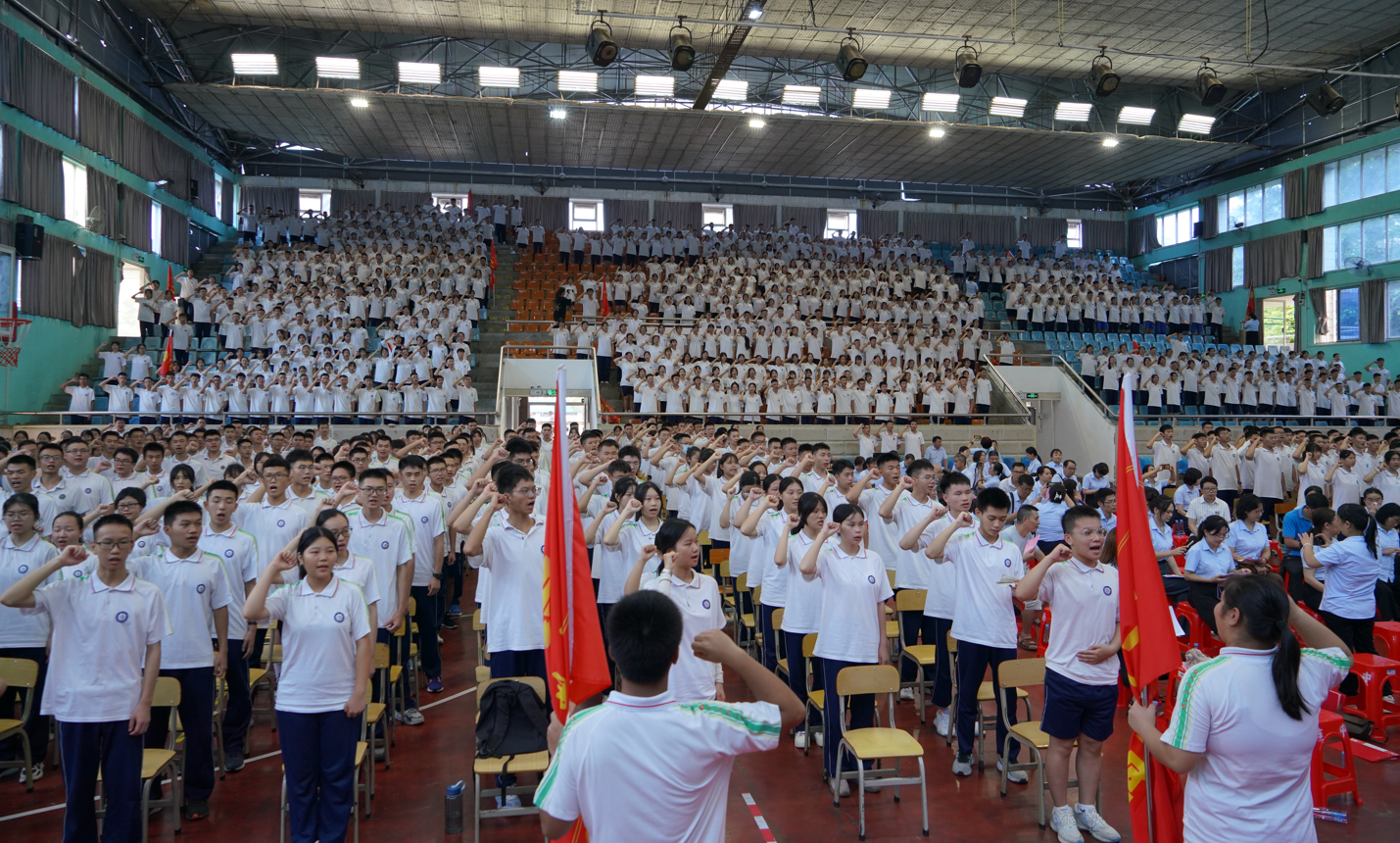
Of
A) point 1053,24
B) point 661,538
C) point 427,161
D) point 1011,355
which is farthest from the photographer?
Result: point 427,161

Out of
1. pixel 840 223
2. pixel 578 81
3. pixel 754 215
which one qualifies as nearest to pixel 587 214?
pixel 754 215

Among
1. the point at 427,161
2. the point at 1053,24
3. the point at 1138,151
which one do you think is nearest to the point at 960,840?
the point at 1053,24

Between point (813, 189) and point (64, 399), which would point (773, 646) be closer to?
point (64, 399)

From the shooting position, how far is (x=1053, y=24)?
60.1ft

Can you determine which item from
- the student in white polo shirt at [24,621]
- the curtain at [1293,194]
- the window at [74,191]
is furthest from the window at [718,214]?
the student in white polo shirt at [24,621]

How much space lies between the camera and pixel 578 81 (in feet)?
61.8

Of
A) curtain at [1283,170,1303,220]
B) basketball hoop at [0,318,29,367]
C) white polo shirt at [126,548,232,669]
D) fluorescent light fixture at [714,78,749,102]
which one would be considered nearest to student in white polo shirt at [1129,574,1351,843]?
white polo shirt at [126,548,232,669]

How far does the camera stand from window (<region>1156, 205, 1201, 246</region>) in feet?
95.8

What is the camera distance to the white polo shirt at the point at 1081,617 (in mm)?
4590

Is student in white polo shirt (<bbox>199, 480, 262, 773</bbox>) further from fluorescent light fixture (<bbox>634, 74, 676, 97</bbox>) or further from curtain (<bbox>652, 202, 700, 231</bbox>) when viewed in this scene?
curtain (<bbox>652, 202, 700, 231</bbox>)

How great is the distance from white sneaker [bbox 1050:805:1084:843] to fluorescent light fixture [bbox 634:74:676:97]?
17.0 m

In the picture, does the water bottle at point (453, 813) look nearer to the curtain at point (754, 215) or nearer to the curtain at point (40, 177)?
the curtain at point (40, 177)

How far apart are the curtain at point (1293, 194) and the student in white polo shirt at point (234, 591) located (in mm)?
28250

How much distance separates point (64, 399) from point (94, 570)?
623 inches
